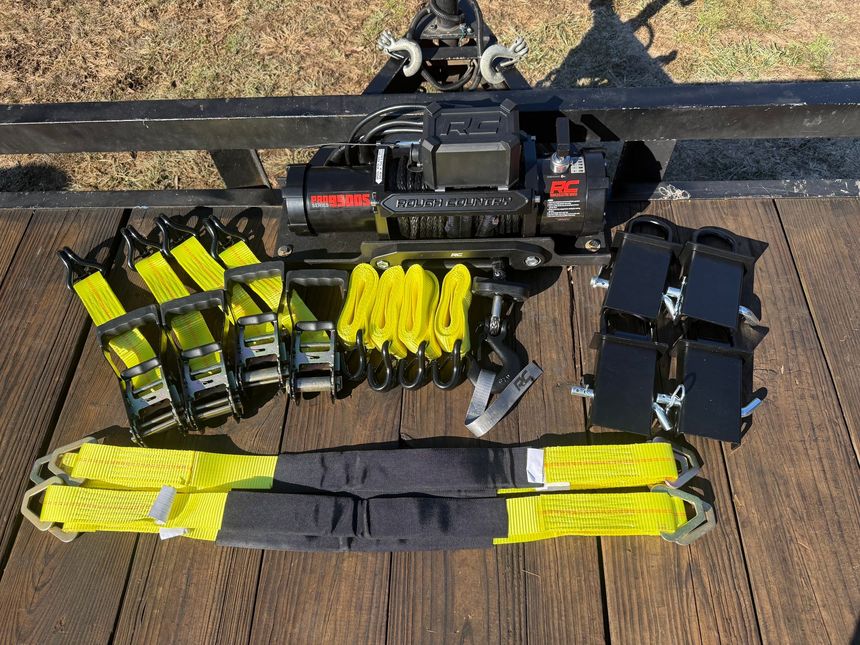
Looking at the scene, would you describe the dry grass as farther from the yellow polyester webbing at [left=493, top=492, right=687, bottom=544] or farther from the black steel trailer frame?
the yellow polyester webbing at [left=493, top=492, right=687, bottom=544]

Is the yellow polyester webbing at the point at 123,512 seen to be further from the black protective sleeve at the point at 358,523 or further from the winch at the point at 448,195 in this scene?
the winch at the point at 448,195

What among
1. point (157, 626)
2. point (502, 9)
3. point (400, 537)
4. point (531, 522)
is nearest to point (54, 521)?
point (157, 626)

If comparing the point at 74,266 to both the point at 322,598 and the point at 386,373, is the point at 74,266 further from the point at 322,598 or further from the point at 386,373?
the point at 322,598

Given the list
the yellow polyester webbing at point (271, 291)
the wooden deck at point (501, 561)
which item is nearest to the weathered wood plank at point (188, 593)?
the wooden deck at point (501, 561)

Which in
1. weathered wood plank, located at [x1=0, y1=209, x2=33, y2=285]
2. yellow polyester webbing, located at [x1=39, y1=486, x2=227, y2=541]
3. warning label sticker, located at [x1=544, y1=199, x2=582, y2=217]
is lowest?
yellow polyester webbing, located at [x1=39, y1=486, x2=227, y2=541]

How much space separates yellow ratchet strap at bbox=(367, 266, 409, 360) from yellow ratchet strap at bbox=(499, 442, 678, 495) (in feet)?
2.42

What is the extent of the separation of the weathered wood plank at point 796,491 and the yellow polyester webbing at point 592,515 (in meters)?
0.21

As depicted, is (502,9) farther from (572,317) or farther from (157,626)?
(157,626)

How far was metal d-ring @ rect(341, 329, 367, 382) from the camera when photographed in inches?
104

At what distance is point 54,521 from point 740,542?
2641mm

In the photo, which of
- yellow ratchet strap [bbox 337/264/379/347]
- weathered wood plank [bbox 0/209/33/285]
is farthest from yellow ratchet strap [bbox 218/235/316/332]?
weathered wood plank [bbox 0/209/33/285]

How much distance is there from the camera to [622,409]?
255cm

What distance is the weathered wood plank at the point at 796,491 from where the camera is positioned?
2.25 m

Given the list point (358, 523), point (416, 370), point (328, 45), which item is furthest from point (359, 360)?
point (328, 45)
